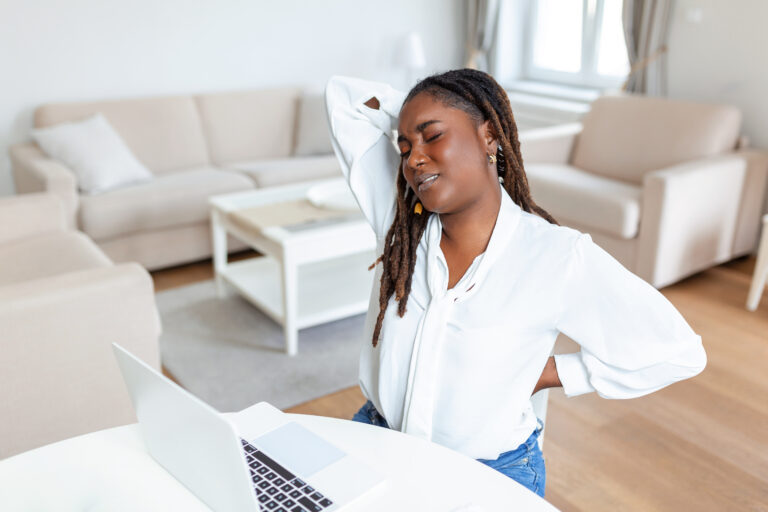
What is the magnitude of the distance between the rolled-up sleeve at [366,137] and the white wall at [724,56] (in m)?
3.07

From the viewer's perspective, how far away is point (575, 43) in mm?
4879

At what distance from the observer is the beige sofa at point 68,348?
1722mm

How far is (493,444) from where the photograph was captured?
3.87 ft

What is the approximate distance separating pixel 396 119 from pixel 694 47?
3.23 metres

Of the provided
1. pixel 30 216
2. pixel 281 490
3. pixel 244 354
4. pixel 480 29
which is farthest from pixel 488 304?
pixel 480 29

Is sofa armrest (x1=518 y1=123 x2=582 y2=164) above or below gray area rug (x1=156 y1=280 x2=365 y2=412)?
above

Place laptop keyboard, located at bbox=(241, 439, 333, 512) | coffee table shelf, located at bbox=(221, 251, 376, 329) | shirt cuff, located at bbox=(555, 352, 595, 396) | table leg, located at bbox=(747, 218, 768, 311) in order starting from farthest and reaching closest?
table leg, located at bbox=(747, 218, 768, 311) → coffee table shelf, located at bbox=(221, 251, 376, 329) → shirt cuff, located at bbox=(555, 352, 595, 396) → laptop keyboard, located at bbox=(241, 439, 333, 512)

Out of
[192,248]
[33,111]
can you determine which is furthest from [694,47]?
[33,111]

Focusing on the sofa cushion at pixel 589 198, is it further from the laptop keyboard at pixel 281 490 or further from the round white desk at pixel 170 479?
the laptop keyboard at pixel 281 490

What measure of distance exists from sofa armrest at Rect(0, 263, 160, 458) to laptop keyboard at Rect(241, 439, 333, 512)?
3.20ft

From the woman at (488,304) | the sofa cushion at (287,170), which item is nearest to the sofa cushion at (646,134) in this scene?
the sofa cushion at (287,170)

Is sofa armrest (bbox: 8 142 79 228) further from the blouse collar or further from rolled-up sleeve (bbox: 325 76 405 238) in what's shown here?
the blouse collar

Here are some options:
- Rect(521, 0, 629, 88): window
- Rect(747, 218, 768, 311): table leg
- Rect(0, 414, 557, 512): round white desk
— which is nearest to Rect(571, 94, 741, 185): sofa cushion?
Rect(747, 218, 768, 311): table leg

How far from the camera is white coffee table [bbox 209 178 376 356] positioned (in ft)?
8.84
